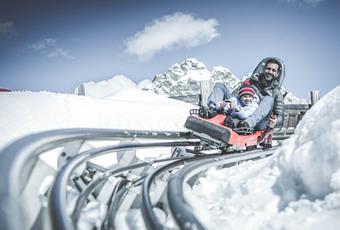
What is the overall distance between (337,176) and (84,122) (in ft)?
16.2

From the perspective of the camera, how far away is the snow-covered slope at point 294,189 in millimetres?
1617

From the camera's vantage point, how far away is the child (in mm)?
4074

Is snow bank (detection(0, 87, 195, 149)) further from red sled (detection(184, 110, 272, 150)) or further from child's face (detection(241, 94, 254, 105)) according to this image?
child's face (detection(241, 94, 254, 105))

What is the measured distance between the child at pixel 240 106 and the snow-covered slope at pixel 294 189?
5.09 feet

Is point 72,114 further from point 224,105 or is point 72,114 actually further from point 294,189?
point 294,189

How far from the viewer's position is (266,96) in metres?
4.47

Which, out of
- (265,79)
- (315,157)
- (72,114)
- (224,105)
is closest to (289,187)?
(315,157)

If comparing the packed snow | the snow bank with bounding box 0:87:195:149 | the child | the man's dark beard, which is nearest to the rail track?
the packed snow

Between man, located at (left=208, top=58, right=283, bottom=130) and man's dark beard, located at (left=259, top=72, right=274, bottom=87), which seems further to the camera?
man's dark beard, located at (left=259, top=72, right=274, bottom=87)

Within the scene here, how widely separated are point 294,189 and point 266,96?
8.61 feet

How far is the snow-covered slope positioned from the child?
1.55 metres


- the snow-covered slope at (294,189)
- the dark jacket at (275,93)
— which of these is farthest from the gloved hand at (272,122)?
the snow-covered slope at (294,189)

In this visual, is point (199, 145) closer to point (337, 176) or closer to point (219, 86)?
point (219, 86)

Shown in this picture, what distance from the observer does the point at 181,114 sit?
8094 mm
